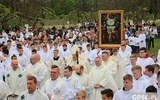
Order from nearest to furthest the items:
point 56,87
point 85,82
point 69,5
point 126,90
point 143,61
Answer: point 126,90 < point 56,87 < point 85,82 < point 143,61 < point 69,5

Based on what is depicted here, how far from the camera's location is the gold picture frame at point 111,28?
17328mm

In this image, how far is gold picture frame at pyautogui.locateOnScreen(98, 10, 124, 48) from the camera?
1733 cm

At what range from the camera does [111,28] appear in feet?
56.9

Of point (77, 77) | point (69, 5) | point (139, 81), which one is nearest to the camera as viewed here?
point (139, 81)

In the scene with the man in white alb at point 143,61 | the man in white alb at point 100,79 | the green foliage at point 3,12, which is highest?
the green foliage at point 3,12

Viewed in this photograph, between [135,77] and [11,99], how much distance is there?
3.41 m

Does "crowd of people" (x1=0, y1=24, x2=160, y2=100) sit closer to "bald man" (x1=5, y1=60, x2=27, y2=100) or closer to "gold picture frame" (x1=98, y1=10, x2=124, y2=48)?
"bald man" (x1=5, y1=60, x2=27, y2=100)

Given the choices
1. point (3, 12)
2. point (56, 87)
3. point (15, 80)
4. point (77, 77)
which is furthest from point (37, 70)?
point (3, 12)

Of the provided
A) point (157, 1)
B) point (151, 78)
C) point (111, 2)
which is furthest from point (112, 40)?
point (111, 2)

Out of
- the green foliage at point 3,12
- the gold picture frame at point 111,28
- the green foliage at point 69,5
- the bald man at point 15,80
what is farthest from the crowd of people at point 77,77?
the green foliage at point 69,5

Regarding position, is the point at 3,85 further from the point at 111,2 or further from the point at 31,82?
the point at 111,2

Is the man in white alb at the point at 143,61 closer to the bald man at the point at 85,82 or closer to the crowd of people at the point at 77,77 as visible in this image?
the crowd of people at the point at 77,77

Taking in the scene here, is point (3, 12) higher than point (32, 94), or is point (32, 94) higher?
point (3, 12)

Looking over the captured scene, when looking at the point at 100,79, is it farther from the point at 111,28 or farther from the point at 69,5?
the point at 69,5
